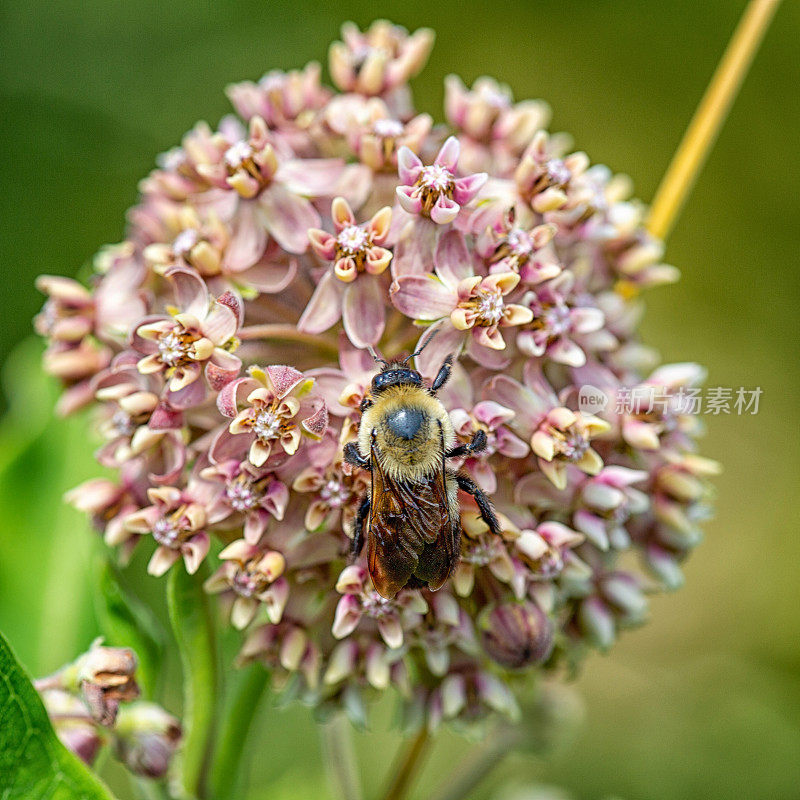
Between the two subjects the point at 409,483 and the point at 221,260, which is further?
the point at 221,260

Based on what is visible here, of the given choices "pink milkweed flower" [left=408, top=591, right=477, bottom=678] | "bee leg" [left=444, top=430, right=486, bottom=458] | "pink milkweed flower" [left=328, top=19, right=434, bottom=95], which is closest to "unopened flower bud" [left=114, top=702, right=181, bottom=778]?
"pink milkweed flower" [left=408, top=591, right=477, bottom=678]

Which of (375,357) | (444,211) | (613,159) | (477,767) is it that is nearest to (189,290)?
(375,357)

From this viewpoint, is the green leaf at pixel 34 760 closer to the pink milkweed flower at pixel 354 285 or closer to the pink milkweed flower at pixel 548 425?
the pink milkweed flower at pixel 354 285

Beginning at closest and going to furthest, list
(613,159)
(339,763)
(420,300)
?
(420,300)
(339,763)
(613,159)

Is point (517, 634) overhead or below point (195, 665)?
overhead

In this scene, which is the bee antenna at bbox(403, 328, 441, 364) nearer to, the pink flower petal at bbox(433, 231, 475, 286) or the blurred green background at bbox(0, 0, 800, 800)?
the pink flower petal at bbox(433, 231, 475, 286)

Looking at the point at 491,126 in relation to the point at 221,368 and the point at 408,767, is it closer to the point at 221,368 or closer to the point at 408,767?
the point at 221,368

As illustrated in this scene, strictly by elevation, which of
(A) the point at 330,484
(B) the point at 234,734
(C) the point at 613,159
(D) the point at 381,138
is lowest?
(B) the point at 234,734

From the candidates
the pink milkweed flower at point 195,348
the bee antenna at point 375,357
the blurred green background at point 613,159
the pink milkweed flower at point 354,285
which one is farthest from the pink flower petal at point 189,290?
the blurred green background at point 613,159
